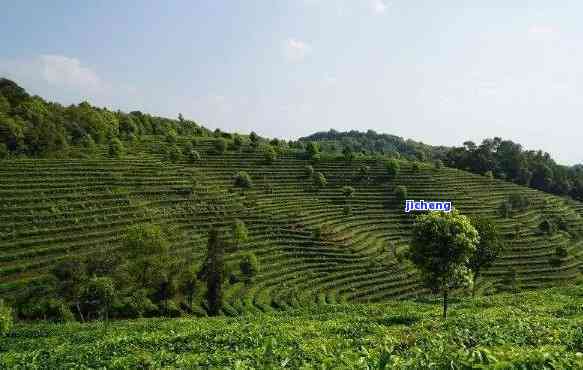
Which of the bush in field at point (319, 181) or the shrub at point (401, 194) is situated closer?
the shrub at point (401, 194)

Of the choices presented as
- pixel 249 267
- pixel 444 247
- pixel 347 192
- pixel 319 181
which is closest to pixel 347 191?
pixel 347 192

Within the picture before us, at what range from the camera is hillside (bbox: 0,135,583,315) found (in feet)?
125

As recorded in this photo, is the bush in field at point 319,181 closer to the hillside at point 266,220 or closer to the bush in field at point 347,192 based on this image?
the hillside at point 266,220

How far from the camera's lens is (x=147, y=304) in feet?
102

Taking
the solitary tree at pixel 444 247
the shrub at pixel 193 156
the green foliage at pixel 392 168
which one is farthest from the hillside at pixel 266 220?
the solitary tree at pixel 444 247

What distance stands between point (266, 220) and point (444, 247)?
31.9m

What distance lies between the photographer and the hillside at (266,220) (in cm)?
3819

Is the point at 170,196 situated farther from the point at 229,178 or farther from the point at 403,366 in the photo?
the point at 403,366

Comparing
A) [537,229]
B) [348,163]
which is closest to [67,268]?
[348,163]

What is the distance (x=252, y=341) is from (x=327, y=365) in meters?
5.28

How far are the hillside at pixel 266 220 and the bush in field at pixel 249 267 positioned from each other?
1.03 m

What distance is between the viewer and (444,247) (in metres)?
20.8

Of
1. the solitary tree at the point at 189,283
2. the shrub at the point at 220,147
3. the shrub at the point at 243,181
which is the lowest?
the solitary tree at the point at 189,283

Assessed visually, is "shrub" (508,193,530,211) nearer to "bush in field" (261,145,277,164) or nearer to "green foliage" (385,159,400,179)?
"green foliage" (385,159,400,179)
